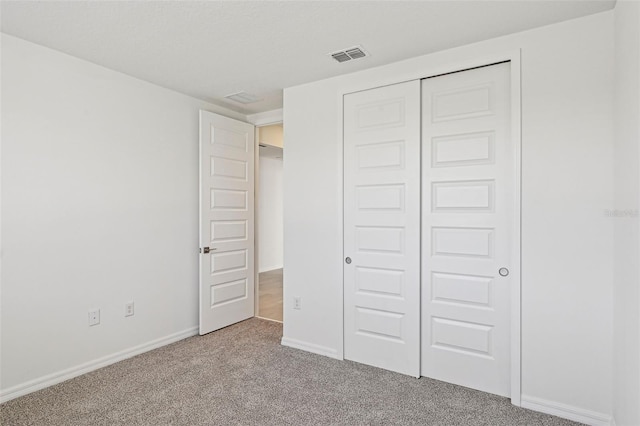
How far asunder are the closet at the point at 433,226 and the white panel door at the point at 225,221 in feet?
5.00

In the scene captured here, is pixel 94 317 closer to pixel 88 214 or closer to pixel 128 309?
pixel 128 309

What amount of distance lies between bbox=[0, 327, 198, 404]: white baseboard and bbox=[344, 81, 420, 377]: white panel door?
5.78 feet

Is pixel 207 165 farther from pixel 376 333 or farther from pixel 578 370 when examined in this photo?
pixel 578 370

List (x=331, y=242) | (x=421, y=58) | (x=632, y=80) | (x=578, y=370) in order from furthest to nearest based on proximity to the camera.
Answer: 1. (x=331, y=242)
2. (x=421, y=58)
3. (x=578, y=370)
4. (x=632, y=80)

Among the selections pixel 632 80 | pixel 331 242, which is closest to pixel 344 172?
pixel 331 242

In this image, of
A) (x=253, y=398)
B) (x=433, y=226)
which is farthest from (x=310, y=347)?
(x=433, y=226)

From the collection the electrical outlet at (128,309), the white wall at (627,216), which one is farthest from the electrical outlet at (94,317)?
the white wall at (627,216)

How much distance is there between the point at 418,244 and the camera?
2727 mm

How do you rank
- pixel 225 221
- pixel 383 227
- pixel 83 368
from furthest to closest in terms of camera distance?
1. pixel 225 221
2. pixel 383 227
3. pixel 83 368

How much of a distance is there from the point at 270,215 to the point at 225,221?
3.86m

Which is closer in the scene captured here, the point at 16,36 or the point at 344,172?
the point at 16,36

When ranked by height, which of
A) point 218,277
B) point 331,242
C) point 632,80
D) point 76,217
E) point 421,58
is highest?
point 421,58

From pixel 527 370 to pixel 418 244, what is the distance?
1085 mm

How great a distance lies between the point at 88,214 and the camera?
2838 millimetres
